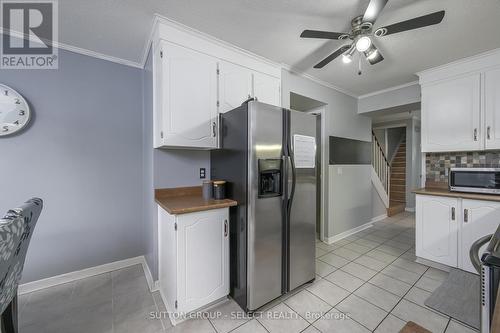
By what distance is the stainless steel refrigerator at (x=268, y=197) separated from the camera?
5.33ft

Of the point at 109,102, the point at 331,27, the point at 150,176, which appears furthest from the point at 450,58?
the point at 109,102

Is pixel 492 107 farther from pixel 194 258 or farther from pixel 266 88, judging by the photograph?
pixel 194 258

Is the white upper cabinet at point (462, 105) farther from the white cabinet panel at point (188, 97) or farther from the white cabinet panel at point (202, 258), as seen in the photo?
the white cabinet panel at point (202, 258)

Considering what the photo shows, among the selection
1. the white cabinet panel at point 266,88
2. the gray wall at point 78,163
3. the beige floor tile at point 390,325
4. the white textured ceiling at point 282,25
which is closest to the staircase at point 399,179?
the white textured ceiling at point 282,25

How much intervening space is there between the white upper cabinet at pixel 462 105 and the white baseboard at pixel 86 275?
3.88m

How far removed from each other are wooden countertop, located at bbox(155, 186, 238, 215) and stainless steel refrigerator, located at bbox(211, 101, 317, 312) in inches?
8.2

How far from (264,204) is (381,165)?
15.8 feet

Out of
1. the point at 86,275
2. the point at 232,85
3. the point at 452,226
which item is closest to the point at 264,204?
the point at 232,85

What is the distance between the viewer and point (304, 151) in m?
1.94

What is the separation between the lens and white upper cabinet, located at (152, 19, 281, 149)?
1.75 metres

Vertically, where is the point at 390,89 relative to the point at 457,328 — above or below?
above

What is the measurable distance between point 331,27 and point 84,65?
2567 millimetres

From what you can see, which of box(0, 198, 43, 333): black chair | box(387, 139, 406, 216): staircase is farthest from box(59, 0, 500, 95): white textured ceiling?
box(387, 139, 406, 216): staircase

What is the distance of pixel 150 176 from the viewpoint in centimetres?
201
